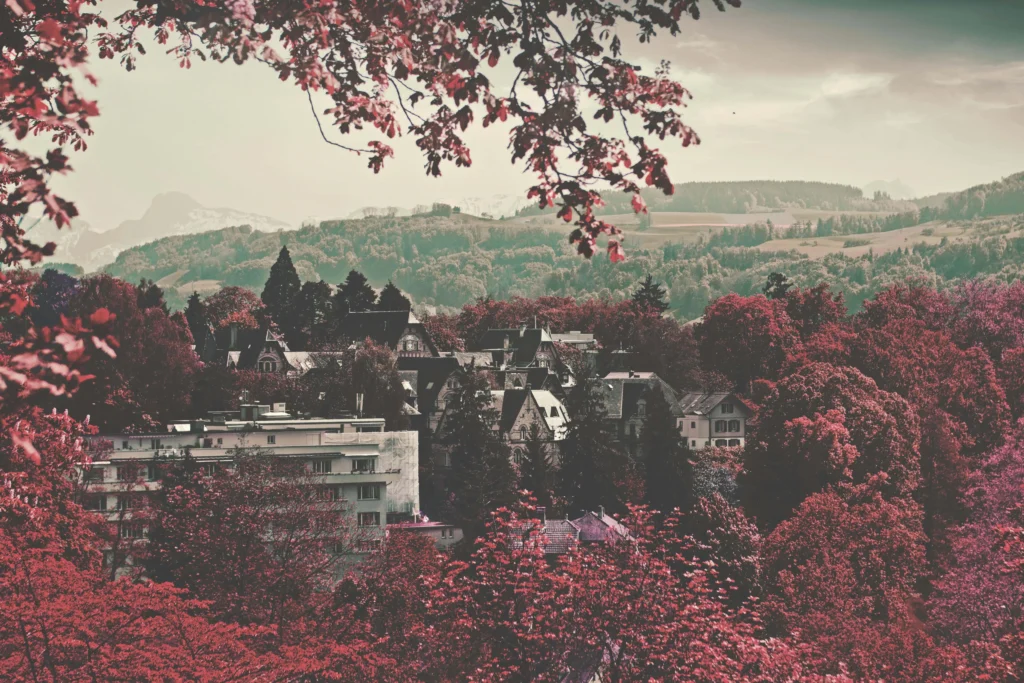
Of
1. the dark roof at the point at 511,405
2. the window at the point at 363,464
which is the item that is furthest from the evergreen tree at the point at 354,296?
the window at the point at 363,464

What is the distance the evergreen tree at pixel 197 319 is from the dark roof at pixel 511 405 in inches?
2334

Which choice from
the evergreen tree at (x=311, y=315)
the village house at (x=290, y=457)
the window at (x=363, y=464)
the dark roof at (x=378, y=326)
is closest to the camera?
the village house at (x=290, y=457)

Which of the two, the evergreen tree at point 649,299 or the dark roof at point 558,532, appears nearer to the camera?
the dark roof at point 558,532

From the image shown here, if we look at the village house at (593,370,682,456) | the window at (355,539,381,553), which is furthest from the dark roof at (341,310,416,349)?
the window at (355,539,381,553)

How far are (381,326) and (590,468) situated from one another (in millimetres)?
38533

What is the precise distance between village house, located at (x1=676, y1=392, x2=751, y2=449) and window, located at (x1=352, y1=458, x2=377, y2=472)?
31105mm

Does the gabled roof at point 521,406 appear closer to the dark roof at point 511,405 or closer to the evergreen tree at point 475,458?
the dark roof at point 511,405

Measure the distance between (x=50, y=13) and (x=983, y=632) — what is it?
38.3m

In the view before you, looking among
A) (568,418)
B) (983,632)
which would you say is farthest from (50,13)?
(568,418)

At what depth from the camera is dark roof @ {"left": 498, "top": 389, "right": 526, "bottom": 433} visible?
7375 cm

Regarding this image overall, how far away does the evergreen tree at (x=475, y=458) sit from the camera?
57969mm

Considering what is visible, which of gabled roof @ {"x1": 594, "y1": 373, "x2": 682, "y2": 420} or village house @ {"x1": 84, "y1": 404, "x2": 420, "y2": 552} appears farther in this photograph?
gabled roof @ {"x1": 594, "y1": 373, "x2": 682, "y2": 420}

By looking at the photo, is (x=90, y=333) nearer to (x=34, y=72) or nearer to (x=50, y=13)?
(x=34, y=72)

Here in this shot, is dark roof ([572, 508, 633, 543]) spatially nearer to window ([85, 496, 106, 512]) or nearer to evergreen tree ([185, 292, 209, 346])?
window ([85, 496, 106, 512])
